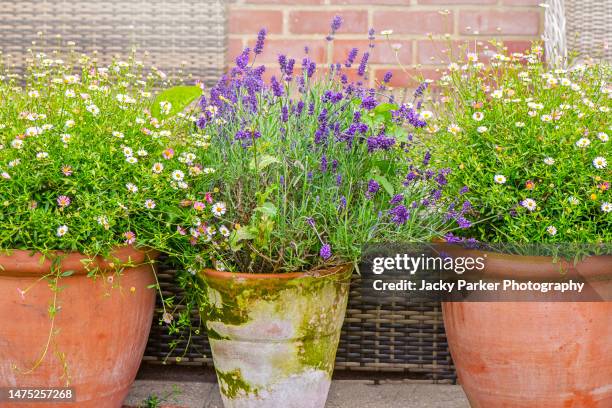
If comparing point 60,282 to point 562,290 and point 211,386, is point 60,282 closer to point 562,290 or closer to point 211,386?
point 211,386

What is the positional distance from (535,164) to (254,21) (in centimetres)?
138

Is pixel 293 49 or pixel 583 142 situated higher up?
pixel 293 49

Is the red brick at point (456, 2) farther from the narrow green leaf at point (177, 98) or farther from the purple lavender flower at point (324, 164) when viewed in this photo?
the purple lavender flower at point (324, 164)

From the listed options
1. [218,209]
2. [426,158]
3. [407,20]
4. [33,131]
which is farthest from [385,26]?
[33,131]

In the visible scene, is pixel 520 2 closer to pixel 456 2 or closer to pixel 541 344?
pixel 456 2

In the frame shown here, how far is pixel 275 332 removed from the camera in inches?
80.0

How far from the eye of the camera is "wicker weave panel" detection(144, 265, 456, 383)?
2498 mm

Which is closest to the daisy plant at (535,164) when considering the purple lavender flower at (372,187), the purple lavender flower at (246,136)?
the purple lavender flower at (372,187)

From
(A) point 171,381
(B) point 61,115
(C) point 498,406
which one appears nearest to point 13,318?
(B) point 61,115

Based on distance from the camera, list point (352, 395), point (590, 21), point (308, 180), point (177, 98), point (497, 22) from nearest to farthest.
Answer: point (308, 180)
point (177, 98)
point (352, 395)
point (590, 21)
point (497, 22)

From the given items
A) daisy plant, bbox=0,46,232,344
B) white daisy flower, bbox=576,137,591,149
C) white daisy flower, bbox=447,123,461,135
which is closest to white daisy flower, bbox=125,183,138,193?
daisy plant, bbox=0,46,232,344

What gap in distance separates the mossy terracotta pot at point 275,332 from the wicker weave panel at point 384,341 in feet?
1.17

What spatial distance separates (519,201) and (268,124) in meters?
0.69

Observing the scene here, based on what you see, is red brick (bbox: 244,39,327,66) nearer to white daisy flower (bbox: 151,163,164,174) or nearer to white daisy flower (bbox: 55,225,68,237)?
white daisy flower (bbox: 151,163,164,174)
